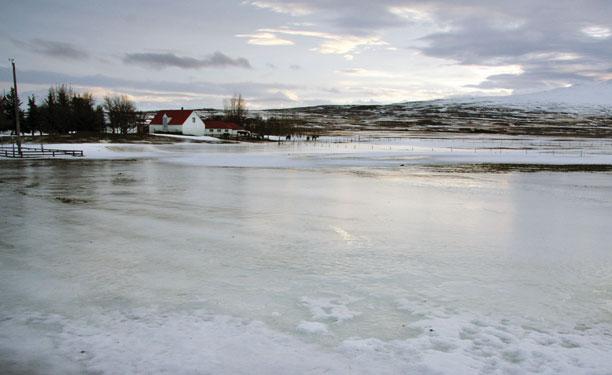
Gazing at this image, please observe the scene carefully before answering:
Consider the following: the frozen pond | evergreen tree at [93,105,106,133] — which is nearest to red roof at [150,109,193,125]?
evergreen tree at [93,105,106,133]

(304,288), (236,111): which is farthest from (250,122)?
(304,288)

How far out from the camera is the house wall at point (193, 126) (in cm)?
8950

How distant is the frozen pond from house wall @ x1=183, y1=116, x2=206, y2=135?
75930 mm

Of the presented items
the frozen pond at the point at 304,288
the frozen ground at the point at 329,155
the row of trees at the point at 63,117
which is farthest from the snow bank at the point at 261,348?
the row of trees at the point at 63,117

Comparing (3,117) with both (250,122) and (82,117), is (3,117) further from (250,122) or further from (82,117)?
(250,122)

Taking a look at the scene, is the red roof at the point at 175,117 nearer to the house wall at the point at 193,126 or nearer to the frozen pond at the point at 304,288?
the house wall at the point at 193,126

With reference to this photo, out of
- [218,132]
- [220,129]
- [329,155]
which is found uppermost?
[220,129]

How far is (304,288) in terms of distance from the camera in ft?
24.3

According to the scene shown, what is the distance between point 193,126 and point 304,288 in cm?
8710

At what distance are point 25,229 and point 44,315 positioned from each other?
6.04m

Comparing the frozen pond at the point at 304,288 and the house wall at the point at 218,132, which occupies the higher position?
the house wall at the point at 218,132

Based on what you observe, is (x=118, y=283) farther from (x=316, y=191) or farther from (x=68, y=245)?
(x=316, y=191)

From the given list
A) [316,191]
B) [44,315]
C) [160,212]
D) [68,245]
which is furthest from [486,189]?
[44,315]

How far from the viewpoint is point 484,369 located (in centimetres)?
506
